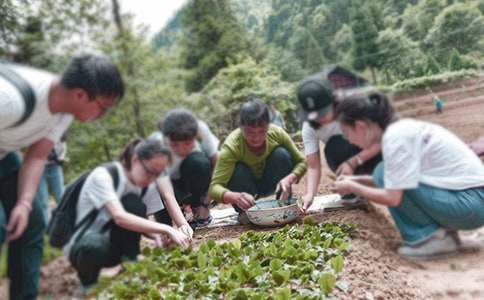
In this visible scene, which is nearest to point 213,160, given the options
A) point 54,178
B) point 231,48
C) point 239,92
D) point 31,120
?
point 239,92

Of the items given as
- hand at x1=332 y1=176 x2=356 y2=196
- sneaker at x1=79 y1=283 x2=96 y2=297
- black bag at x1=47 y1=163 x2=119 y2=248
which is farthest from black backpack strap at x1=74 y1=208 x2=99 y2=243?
hand at x1=332 y1=176 x2=356 y2=196

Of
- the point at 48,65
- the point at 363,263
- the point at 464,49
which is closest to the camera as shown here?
the point at 48,65

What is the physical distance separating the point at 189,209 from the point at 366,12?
2.44 ft

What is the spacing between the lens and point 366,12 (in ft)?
4.99

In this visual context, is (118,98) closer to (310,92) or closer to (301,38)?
(310,92)

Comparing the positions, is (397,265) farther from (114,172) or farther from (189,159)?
(114,172)

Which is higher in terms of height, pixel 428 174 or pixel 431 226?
pixel 428 174

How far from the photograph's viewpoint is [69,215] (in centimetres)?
103

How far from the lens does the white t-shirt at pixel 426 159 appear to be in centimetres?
116

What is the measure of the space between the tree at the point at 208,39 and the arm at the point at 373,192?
45 centimetres

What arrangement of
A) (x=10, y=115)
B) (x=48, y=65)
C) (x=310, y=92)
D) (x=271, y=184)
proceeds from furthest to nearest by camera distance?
(x=271, y=184), (x=310, y=92), (x=48, y=65), (x=10, y=115)

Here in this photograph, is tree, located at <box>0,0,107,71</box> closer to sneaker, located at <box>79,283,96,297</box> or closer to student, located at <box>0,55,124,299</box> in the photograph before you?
student, located at <box>0,55,124,299</box>

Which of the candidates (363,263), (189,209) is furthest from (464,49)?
(189,209)

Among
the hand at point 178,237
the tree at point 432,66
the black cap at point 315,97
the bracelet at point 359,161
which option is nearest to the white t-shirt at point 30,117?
the hand at point 178,237
